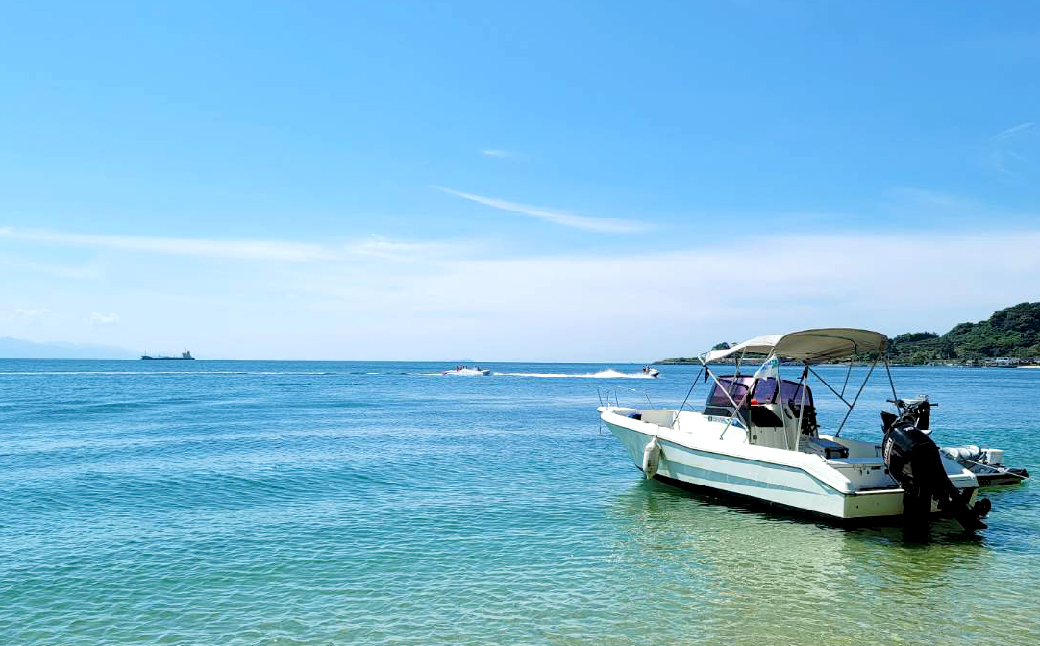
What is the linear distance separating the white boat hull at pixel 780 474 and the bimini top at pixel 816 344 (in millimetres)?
1947

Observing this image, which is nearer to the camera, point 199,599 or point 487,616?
point 487,616

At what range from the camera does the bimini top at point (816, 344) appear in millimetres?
14125

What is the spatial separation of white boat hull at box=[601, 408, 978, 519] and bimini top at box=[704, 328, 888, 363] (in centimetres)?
195

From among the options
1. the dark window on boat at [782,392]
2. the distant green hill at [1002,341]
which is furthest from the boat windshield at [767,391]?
the distant green hill at [1002,341]

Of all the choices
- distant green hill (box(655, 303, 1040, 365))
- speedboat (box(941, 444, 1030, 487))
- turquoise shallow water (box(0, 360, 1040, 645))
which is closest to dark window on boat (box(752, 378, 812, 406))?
turquoise shallow water (box(0, 360, 1040, 645))

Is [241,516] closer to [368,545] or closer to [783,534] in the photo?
[368,545]

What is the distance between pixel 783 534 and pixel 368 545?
7.35 m

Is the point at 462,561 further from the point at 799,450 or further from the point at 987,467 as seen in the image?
the point at 987,467

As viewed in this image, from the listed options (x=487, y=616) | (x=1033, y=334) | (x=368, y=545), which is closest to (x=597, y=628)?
(x=487, y=616)

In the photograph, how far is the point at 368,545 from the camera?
12.2 meters

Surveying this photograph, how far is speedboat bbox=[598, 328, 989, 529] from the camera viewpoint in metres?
12.3

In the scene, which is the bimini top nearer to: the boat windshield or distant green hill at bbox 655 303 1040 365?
the boat windshield

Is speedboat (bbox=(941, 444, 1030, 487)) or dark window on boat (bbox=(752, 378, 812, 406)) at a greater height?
dark window on boat (bbox=(752, 378, 812, 406))

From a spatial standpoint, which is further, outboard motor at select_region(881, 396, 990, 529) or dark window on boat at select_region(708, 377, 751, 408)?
dark window on boat at select_region(708, 377, 751, 408)
